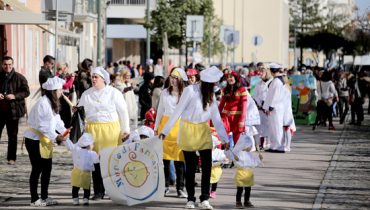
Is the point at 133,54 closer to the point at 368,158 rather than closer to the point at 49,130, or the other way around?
the point at 368,158

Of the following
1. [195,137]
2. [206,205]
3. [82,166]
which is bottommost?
[206,205]

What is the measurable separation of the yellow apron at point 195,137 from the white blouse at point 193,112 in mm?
76

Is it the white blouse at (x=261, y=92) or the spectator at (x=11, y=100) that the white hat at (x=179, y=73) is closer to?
the spectator at (x=11, y=100)

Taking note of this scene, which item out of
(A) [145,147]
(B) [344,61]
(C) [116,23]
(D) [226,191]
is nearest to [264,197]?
(D) [226,191]

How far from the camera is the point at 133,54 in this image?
8894cm

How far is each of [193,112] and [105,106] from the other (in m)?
1.24

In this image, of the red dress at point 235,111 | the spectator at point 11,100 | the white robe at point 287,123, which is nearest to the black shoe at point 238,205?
the red dress at point 235,111

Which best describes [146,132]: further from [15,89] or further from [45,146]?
[15,89]

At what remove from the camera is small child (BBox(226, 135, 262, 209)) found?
14.4m

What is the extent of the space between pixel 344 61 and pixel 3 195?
100m

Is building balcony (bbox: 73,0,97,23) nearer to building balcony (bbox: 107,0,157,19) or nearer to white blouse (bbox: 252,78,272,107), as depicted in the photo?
white blouse (bbox: 252,78,272,107)

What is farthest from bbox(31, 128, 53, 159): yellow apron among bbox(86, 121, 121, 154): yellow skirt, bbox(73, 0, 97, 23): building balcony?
bbox(73, 0, 97, 23): building balcony

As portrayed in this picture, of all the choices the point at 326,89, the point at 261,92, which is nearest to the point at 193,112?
the point at 261,92

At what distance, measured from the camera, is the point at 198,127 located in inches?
564
